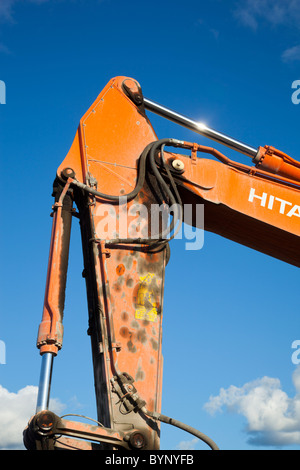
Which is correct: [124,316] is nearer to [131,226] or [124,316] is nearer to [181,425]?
[131,226]

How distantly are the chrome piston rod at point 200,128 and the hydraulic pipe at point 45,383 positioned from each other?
9.01 feet

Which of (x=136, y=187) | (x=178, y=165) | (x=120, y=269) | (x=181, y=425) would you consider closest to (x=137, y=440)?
(x=181, y=425)

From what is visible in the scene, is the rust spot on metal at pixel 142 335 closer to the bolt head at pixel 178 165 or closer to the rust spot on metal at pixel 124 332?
the rust spot on metal at pixel 124 332

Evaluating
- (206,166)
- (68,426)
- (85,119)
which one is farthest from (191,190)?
(68,426)

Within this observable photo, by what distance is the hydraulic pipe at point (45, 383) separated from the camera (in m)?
4.26

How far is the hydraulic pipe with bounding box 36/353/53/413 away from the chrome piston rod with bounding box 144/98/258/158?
275cm

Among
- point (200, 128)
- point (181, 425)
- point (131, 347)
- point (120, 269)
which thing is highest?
point (200, 128)

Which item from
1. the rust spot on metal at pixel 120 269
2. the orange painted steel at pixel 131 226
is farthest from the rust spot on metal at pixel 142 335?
the rust spot on metal at pixel 120 269

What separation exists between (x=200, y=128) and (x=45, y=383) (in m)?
3.01

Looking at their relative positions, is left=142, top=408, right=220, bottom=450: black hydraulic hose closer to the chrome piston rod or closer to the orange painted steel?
the orange painted steel

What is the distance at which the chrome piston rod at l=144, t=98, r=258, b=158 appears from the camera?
597 cm

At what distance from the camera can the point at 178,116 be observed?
236 inches

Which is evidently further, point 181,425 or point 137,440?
point 181,425

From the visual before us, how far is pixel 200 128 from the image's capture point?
236 inches
